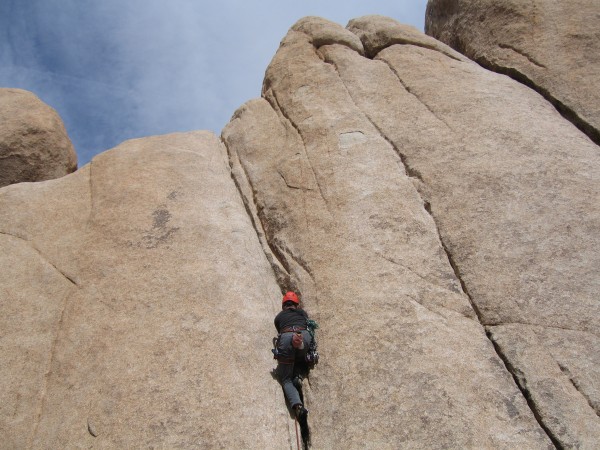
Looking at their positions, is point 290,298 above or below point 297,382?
above

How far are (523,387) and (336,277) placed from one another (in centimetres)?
383

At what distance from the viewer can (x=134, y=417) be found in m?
8.25

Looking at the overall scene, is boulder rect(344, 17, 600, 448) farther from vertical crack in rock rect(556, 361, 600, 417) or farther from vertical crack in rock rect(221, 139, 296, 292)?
vertical crack in rock rect(221, 139, 296, 292)

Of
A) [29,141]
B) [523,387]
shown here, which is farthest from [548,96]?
[29,141]

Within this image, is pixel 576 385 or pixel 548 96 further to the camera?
pixel 548 96

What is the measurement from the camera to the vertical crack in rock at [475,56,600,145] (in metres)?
12.0

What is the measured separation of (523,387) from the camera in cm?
797

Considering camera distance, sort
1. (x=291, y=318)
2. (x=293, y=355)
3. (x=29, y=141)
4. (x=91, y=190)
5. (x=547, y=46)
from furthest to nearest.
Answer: (x=29, y=141), (x=547, y=46), (x=91, y=190), (x=291, y=318), (x=293, y=355)

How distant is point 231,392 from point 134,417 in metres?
1.57

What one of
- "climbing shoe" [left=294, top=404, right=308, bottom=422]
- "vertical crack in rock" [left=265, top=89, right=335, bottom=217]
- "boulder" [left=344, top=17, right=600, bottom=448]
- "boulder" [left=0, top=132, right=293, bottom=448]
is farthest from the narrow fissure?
"boulder" [left=344, top=17, right=600, bottom=448]

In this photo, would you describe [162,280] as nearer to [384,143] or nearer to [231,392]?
[231,392]

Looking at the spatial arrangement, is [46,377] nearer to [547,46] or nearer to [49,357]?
[49,357]

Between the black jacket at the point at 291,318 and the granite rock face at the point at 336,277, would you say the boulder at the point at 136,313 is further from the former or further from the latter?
the black jacket at the point at 291,318

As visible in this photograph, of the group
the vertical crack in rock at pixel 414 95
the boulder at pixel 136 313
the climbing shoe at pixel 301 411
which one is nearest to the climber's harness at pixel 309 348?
the boulder at pixel 136 313
